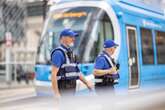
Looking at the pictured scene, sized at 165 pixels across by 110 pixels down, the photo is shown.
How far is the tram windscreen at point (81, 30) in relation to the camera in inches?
579

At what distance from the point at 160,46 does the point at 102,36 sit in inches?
156

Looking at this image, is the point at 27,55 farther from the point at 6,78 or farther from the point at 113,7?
the point at 113,7

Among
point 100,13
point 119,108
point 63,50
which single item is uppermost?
point 100,13

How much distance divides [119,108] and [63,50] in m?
2.16

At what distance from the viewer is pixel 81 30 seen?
14.9 m

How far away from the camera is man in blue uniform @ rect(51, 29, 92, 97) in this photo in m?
8.05

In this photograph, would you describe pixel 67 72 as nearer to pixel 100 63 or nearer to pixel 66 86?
pixel 66 86

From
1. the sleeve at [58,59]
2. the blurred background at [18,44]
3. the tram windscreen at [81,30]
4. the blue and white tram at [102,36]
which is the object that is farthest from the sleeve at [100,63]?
the blurred background at [18,44]

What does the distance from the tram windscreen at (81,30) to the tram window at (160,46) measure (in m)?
3.37

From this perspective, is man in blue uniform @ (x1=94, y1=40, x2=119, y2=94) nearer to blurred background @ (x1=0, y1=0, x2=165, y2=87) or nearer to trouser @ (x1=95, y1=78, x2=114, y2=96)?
trouser @ (x1=95, y1=78, x2=114, y2=96)

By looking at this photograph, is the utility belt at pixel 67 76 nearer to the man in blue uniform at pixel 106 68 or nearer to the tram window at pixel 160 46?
the man in blue uniform at pixel 106 68

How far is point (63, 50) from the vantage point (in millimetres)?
8109

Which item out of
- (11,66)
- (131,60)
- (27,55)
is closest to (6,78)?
(11,66)

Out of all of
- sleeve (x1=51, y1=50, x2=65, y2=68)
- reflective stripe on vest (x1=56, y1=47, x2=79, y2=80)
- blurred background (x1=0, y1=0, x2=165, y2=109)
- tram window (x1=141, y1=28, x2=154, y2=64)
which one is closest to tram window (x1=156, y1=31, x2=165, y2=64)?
tram window (x1=141, y1=28, x2=154, y2=64)
